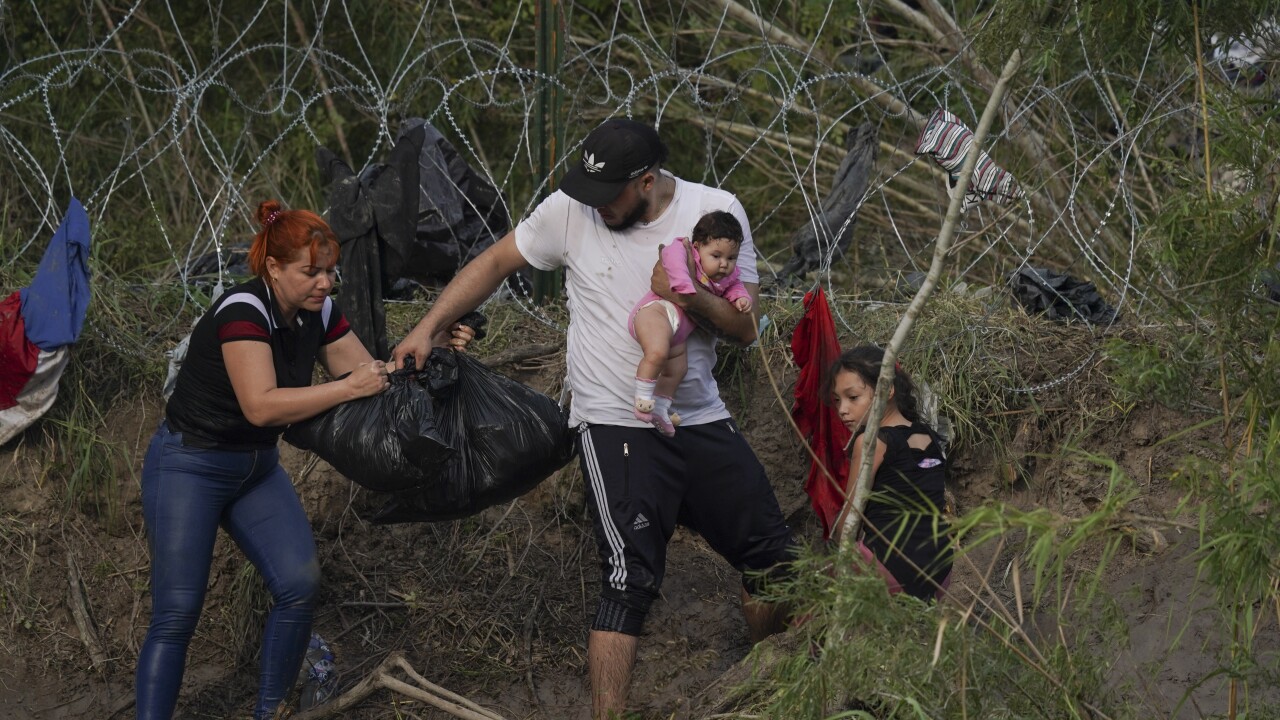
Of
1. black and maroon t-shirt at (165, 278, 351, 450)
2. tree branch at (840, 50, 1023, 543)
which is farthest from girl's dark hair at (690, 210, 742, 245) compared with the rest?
black and maroon t-shirt at (165, 278, 351, 450)

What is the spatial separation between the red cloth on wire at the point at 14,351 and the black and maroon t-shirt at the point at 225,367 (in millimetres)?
1186

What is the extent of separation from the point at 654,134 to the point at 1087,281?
2747 millimetres

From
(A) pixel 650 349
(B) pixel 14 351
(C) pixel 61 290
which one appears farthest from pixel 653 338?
(B) pixel 14 351

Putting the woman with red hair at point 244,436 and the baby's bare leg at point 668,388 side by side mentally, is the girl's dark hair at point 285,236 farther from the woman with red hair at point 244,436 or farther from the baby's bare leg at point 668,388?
the baby's bare leg at point 668,388

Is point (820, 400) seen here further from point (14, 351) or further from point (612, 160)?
point (14, 351)

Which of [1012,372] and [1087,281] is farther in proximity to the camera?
[1087,281]

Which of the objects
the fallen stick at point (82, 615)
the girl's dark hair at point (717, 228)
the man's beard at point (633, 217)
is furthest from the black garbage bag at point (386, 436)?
the fallen stick at point (82, 615)

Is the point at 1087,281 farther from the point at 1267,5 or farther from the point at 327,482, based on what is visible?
the point at 327,482

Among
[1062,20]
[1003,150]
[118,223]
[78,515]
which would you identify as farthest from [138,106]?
[1062,20]

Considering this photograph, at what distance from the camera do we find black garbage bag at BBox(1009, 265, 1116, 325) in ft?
17.6

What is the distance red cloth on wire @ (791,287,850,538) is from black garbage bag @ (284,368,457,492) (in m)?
1.31

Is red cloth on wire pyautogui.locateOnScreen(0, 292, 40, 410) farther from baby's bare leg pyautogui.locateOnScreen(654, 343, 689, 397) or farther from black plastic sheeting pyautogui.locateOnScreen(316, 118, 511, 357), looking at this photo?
baby's bare leg pyautogui.locateOnScreen(654, 343, 689, 397)

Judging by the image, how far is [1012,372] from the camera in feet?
16.7

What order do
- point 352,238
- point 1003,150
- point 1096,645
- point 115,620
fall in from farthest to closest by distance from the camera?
point 1003,150
point 115,620
point 352,238
point 1096,645
